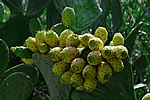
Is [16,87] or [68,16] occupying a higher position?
[68,16]

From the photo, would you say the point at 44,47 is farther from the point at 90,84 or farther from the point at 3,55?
the point at 3,55

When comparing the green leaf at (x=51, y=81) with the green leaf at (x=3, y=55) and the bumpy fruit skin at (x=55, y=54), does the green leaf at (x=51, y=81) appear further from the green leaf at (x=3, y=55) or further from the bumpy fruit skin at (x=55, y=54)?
the green leaf at (x=3, y=55)

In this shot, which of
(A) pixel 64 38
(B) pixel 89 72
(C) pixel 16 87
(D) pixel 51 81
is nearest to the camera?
(B) pixel 89 72

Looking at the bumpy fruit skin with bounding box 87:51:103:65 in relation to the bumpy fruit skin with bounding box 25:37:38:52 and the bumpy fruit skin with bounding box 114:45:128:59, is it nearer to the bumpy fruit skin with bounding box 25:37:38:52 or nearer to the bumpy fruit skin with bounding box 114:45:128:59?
the bumpy fruit skin with bounding box 114:45:128:59

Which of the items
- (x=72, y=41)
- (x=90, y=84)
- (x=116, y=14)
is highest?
(x=116, y=14)

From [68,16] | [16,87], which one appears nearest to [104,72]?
[68,16]

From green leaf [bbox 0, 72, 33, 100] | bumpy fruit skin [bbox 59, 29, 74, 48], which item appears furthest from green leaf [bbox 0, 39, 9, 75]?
bumpy fruit skin [bbox 59, 29, 74, 48]

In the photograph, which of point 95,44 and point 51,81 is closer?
point 95,44
